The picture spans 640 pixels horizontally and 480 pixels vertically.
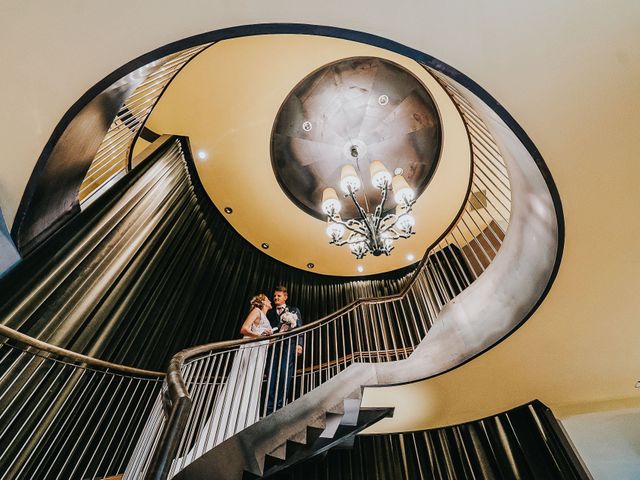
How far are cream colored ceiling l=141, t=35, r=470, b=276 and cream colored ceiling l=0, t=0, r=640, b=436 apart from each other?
3155 millimetres

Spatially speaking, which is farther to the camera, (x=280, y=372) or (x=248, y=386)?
(x=280, y=372)

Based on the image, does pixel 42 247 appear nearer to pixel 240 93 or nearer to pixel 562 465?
pixel 240 93

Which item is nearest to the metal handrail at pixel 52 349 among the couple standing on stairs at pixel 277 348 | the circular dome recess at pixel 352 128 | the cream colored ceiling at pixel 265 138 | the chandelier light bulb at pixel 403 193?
the couple standing on stairs at pixel 277 348

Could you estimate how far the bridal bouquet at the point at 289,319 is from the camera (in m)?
4.27

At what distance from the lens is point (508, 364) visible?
3.57 meters

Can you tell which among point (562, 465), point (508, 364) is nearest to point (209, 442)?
point (508, 364)

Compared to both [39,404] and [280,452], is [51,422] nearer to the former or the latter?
[39,404]

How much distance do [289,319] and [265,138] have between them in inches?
138

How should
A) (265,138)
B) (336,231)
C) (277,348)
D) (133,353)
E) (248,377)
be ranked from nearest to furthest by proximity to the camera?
(248,377), (133,353), (277,348), (336,231), (265,138)

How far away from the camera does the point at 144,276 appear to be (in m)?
3.91

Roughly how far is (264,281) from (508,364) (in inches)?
185

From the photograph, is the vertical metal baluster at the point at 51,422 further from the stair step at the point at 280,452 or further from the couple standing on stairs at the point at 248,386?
the stair step at the point at 280,452

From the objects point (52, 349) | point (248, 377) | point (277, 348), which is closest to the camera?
point (52, 349)

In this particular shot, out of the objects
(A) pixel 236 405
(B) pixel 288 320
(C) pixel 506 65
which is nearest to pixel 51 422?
(A) pixel 236 405
